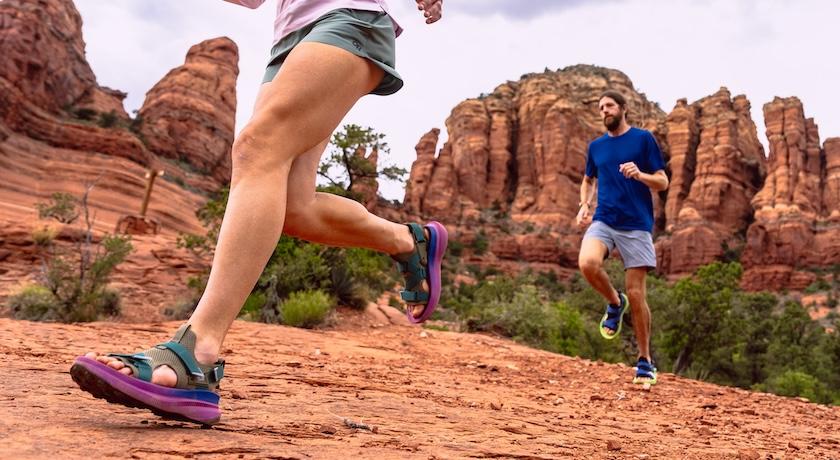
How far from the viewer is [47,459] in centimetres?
123

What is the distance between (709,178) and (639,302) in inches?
2668

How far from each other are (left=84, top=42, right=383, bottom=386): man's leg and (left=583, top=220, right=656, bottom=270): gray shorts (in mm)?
3241

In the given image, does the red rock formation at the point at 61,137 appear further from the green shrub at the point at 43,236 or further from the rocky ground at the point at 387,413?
the rocky ground at the point at 387,413

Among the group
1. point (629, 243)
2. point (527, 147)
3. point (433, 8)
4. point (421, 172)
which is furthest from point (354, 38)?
point (527, 147)

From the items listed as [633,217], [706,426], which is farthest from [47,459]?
[633,217]

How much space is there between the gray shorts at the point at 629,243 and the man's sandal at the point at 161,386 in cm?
362

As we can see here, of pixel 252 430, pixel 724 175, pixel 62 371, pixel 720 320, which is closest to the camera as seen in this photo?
pixel 252 430

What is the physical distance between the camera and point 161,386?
160 cm

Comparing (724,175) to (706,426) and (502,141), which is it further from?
(706,426)

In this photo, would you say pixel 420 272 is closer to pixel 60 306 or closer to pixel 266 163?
pixel 266 163

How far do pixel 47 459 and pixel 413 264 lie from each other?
178 centimetres

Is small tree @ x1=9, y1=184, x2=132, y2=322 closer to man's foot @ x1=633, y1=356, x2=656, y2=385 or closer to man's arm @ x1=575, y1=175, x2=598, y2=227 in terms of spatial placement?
man's arm @ x1=575, y1=175, x2=598, y2=227

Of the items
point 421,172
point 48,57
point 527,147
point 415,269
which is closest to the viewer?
point 415,269

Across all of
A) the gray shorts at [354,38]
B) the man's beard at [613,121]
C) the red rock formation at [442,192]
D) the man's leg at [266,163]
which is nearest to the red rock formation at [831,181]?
the red rock formation at [442,192]
